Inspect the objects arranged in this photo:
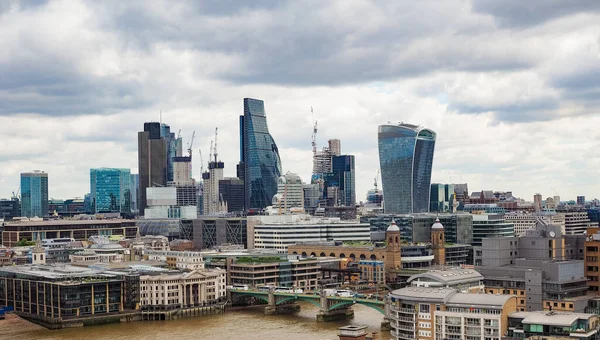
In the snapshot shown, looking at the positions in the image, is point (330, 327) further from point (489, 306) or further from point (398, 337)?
point (489, 306)

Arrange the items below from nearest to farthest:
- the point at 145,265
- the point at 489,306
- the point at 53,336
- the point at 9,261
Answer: the point at 489,306 < the point at 53,336 < the point at 145,265 < the point at 9,261

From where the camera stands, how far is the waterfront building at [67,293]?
355ft

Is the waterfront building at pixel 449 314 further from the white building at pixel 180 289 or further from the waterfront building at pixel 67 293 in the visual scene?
the waterfront building at pixel 67 293

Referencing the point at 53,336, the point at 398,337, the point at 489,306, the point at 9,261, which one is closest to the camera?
the point at 489,306

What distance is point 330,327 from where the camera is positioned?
332 ft

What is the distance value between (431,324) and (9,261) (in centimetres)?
9845

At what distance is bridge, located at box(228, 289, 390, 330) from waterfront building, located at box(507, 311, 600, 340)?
79.4ft

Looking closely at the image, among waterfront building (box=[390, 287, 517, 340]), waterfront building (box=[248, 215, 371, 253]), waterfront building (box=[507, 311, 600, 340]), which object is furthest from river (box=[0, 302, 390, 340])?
waterfront building (box=[248, 215, 371, 253])

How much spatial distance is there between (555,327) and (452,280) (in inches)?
762

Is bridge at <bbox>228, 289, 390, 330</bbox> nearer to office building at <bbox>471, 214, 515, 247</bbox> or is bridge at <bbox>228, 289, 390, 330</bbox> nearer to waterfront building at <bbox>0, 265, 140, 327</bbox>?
waterfront building at <bbox>0, 265, 140, 327</bbox>

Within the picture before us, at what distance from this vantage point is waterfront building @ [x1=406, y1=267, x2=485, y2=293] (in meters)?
90.5

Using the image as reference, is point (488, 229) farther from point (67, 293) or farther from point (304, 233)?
point (67, 293)

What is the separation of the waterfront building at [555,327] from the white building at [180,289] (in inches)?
2034

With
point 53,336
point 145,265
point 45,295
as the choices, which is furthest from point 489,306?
point 145,265
